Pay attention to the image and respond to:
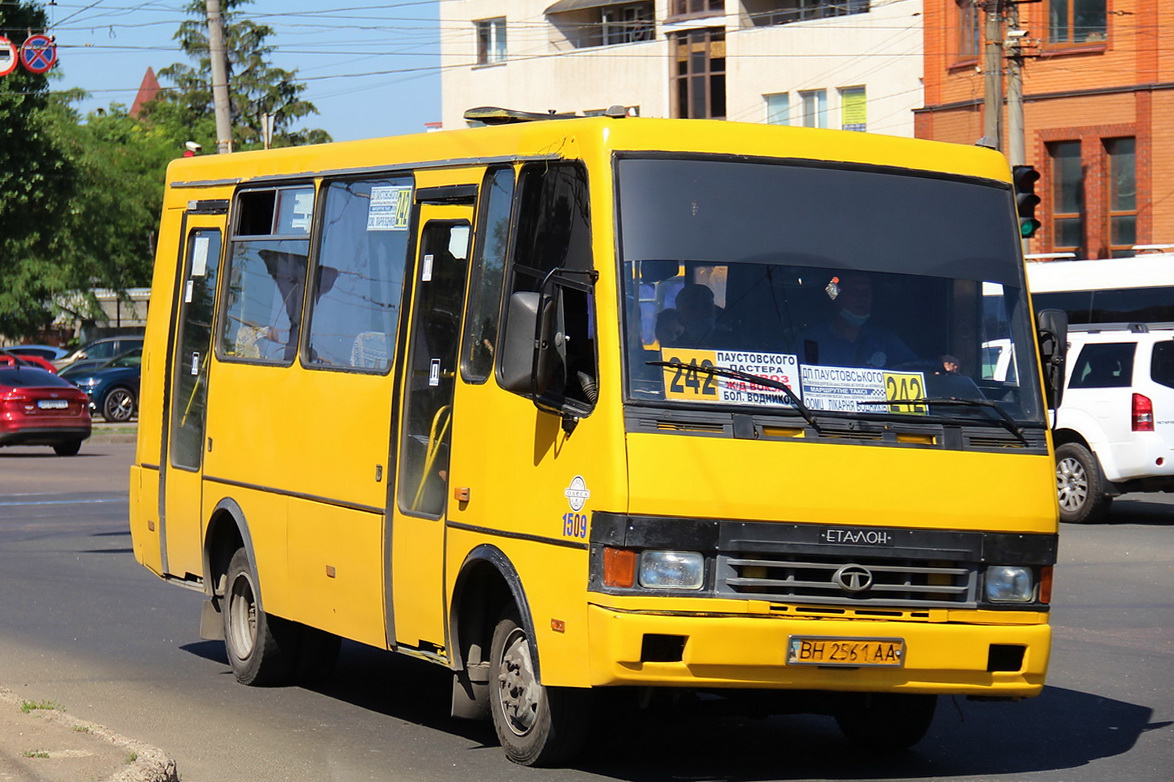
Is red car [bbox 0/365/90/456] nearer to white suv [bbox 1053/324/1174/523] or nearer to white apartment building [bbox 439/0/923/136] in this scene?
white suv [bbox 1053/324/1174/523]

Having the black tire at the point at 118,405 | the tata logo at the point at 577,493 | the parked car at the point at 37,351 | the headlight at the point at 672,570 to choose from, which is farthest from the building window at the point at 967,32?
the headlight at the point at 672,570

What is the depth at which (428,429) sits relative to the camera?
827 centimetres

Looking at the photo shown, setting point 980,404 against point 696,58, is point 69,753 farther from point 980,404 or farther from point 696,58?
point 696,58

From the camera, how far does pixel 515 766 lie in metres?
7.62

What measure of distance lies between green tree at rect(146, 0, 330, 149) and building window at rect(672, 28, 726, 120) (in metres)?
34.9

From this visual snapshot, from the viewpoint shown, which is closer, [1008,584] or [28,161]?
[1008,584]

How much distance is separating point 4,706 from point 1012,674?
Result: 4183mm

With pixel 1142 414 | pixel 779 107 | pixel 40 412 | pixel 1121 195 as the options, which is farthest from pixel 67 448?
pixel 779 107

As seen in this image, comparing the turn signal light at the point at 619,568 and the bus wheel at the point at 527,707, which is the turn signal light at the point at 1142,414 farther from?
the turn signal light at the point at 619,568

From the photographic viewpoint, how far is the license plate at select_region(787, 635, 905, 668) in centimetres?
694

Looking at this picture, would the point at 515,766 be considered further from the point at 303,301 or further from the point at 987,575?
the point at 303,301

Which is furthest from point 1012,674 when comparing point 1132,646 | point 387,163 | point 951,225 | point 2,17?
point 2,17

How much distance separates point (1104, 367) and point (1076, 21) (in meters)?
23.0

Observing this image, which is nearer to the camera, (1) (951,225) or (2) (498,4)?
(1) (951,225)
